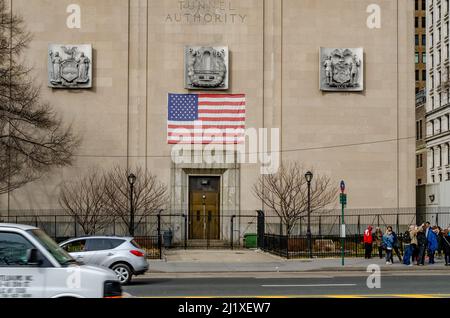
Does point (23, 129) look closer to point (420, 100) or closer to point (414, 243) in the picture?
point (414, 243)

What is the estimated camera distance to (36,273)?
10062mm

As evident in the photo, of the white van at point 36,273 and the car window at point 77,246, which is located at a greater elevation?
the white van at point 36,273

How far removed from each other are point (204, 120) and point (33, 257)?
4106 cm

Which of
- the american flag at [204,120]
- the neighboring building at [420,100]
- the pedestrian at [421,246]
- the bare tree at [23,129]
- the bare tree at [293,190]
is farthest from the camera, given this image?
the neighboring building at [420,100]

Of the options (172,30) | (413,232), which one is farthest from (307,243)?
(172,30)

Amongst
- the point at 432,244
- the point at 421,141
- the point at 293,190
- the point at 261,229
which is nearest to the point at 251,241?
the point at 261,229

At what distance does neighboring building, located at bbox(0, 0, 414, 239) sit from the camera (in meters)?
50.5

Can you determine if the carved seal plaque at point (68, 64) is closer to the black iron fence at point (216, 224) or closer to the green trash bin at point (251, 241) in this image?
the black iron fence at point (216, 224)

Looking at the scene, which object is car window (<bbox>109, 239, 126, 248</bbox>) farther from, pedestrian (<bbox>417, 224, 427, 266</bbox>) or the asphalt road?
pedestrian (<bbox>417, 224, 427, 266</bbox>)

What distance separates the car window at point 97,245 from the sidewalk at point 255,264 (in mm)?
6466

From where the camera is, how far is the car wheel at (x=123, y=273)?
23.0 meters

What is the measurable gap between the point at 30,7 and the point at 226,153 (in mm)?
16464

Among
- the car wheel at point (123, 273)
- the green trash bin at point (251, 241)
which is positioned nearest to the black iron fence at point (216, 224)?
the green trash bin at point (251, 241)
